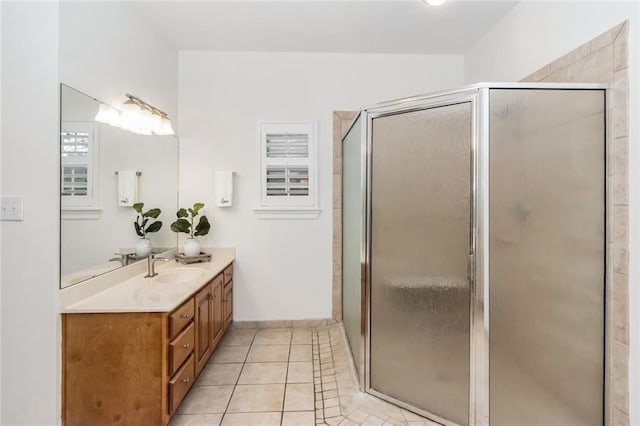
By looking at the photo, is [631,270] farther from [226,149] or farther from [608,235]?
[226,149]

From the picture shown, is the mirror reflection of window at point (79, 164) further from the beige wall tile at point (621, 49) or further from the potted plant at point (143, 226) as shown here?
the beige wall tile at point (621, 49)

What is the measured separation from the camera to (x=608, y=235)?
4.78 ft

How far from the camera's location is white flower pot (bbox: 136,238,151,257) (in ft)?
7.00

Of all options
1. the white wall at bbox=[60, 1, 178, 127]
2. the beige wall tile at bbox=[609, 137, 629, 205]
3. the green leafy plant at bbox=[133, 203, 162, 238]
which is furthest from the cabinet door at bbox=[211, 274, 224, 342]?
the beige wall tile at bbox=[609, 137, 629, 205]

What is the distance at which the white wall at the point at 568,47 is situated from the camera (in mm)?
1334

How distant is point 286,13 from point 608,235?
2.47m

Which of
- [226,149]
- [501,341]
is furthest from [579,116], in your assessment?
[226,149]

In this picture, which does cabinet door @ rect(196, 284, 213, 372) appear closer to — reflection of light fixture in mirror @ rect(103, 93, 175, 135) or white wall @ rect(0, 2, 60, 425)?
white wall @ rect(0, 2, 60, 425)

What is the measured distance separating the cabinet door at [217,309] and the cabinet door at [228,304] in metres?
0.11

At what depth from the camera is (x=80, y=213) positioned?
64.5 inches

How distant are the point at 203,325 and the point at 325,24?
2.48 meters

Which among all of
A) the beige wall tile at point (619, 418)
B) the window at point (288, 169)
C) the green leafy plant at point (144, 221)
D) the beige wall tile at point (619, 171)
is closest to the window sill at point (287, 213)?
the window at point (288, 169)

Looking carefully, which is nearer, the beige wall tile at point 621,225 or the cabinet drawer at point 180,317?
the beige wall tile at point 621,225

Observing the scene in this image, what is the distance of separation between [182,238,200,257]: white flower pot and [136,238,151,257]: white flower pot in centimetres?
40
